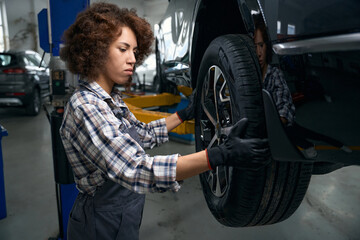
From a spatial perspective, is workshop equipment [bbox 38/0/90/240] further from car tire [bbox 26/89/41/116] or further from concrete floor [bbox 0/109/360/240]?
car tire [bbox 26/89/41/116]

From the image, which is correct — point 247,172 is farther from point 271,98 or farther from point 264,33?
point 264,33

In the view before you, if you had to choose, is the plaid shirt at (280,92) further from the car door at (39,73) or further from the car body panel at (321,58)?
the car door at (39,73)

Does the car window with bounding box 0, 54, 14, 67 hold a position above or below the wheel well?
Result: below

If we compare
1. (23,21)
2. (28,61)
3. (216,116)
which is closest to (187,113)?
(216,116)

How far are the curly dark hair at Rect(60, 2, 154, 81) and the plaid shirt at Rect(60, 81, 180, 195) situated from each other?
0.08 m

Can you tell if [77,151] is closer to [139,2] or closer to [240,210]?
[240,210]

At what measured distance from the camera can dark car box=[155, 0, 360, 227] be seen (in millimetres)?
722

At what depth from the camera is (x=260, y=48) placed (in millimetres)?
955

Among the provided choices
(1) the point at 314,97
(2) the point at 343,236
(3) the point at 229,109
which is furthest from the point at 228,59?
(2) the point at 343,236

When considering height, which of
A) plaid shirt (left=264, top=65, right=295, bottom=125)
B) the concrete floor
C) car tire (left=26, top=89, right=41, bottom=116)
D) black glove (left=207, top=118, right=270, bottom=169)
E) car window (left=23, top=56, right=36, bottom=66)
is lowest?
the concrete floor

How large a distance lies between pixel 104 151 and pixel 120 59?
1.23 ft

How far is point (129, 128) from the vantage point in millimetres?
1118

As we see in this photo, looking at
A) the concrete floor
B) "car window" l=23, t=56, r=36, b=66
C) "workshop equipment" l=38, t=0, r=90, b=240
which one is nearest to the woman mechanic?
"workshop equipment" l=38, t=0, r=90, b=240

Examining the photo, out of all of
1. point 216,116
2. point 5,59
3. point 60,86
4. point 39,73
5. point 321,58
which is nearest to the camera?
point 321,58
